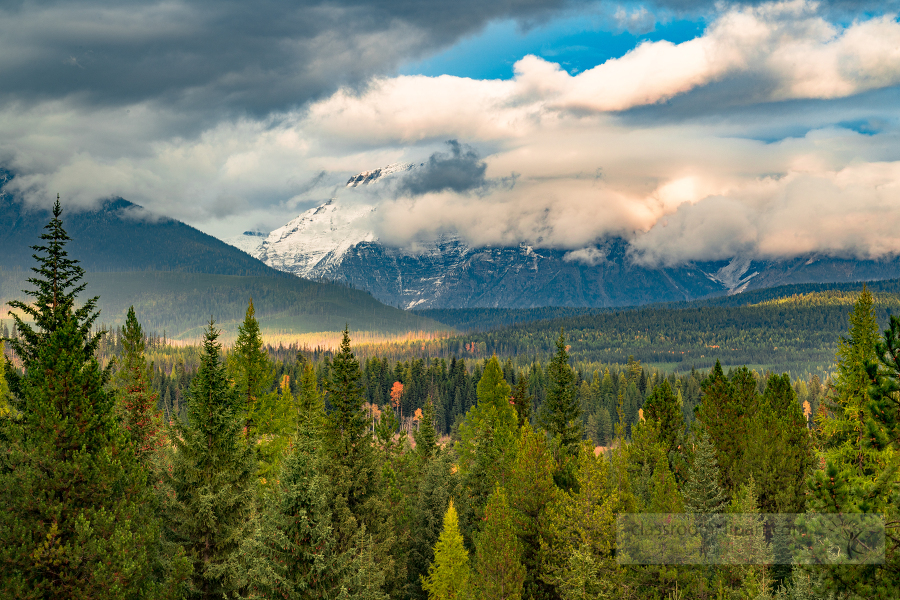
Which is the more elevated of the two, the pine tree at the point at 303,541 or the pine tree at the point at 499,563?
the pine tree at the point at 303,541

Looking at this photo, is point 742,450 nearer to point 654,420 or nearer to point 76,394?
point 654,420

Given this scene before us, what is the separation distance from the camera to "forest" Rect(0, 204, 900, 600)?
95.4 ft

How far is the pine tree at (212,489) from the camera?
3741cm

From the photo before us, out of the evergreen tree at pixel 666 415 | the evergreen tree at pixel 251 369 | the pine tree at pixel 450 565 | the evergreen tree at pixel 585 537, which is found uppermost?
the evergreen tree at pixel 251 369

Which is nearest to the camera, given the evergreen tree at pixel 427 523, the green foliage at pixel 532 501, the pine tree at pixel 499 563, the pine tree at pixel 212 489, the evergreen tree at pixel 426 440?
the pine tree at pixel 212 489

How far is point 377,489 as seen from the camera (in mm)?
46281

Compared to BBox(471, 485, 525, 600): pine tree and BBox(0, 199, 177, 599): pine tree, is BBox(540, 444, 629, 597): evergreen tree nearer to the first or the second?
BBox(471, 485, 525, 600): pine tree

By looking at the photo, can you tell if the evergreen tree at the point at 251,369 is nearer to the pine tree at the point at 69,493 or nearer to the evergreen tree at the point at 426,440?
the evergreen tree at the point at 426,440

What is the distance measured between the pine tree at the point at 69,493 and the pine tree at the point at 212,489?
3853 mm

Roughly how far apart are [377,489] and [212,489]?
11.5m

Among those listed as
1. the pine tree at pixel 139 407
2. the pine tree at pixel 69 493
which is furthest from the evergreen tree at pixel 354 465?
the pine tree at pixel 69 493

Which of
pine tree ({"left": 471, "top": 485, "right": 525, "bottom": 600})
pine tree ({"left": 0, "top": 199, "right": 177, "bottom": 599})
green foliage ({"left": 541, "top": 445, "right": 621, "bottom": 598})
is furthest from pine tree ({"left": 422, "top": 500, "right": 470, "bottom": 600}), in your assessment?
pine tree ({"left": 0, "top": 199, "right": 177, "bottom": 599})

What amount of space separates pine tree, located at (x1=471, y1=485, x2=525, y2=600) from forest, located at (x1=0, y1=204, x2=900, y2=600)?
0.14 m

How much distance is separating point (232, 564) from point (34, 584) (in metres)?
9.52
